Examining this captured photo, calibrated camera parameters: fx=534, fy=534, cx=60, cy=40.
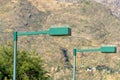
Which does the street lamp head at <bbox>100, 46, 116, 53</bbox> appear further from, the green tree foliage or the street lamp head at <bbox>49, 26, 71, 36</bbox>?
the green tree foliage

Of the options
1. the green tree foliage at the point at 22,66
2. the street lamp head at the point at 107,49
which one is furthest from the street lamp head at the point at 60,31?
the green tree foliage at the point at 22,66

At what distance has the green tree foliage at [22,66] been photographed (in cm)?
4822

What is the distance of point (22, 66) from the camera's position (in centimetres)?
4966

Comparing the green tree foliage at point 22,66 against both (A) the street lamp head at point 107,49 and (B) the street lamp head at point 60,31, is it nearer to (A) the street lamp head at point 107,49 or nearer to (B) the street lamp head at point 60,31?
(A) the street lamp head at point 107,49

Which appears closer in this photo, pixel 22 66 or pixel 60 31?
pixel 60 31

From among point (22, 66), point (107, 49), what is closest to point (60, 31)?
point (107, 49)

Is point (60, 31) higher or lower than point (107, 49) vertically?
higher

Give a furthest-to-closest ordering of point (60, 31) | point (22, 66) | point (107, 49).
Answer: point (22, 66)
point (107, 49)
point (60, 31)

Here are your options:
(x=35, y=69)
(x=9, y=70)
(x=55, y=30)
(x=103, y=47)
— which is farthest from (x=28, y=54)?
(x=55, y=30)

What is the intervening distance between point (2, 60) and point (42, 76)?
18.4ft

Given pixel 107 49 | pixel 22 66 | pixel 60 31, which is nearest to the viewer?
pixel 60 31

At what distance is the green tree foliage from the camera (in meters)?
48.2

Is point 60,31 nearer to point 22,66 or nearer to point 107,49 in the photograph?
point 107,49

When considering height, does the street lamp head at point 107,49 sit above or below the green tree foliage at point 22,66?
above
